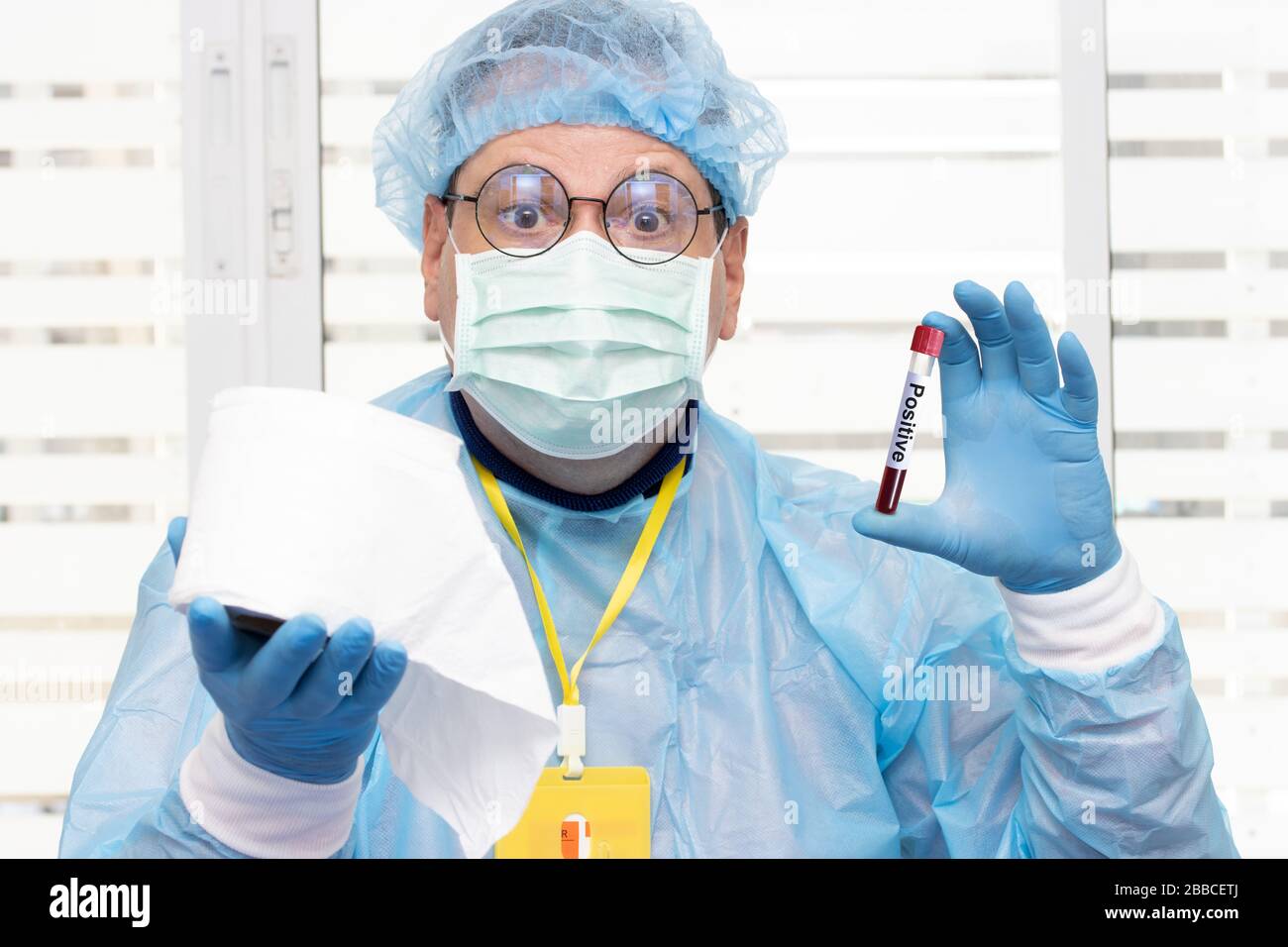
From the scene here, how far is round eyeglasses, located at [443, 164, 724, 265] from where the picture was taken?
1.48 metres

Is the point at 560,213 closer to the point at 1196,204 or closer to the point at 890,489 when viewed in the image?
the point at 890,489

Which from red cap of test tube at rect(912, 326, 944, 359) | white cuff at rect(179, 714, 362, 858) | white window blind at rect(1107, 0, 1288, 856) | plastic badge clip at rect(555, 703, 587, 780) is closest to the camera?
white cuff at rect(179, 714, 362, 858)

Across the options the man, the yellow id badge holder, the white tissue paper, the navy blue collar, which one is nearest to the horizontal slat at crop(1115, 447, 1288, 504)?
the man

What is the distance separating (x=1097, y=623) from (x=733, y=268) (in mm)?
699

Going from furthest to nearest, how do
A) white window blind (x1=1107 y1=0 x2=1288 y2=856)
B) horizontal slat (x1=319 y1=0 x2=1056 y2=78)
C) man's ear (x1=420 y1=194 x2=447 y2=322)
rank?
white window blind (x1=1107 y1=0 x2=1288 y2=856) → horizontal slat (x1=319 y1=0 x2=1056 y2=78) → man's ear (x1=420 y1=194 x2=447 y2=322)

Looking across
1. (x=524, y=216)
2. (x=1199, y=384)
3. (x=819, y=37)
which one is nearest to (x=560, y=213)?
(x=524, y=216)

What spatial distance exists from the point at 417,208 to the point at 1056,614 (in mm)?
1060

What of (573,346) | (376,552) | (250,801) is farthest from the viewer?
(573,346)

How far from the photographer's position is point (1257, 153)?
96.7 inches

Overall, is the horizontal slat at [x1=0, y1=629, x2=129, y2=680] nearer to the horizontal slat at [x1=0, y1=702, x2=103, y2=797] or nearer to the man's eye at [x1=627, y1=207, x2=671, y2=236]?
the horizontal slat at [x1=0, y1=702, x2=103, y2=797]

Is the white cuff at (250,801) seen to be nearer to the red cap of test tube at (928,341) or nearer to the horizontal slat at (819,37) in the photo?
the red cap of test tube at (928,341)

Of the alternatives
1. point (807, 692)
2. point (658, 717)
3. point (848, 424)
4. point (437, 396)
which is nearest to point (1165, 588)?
point (848, 424)

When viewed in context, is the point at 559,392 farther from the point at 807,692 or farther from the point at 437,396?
the point at 807,692

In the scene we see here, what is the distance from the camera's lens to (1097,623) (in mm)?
1306
